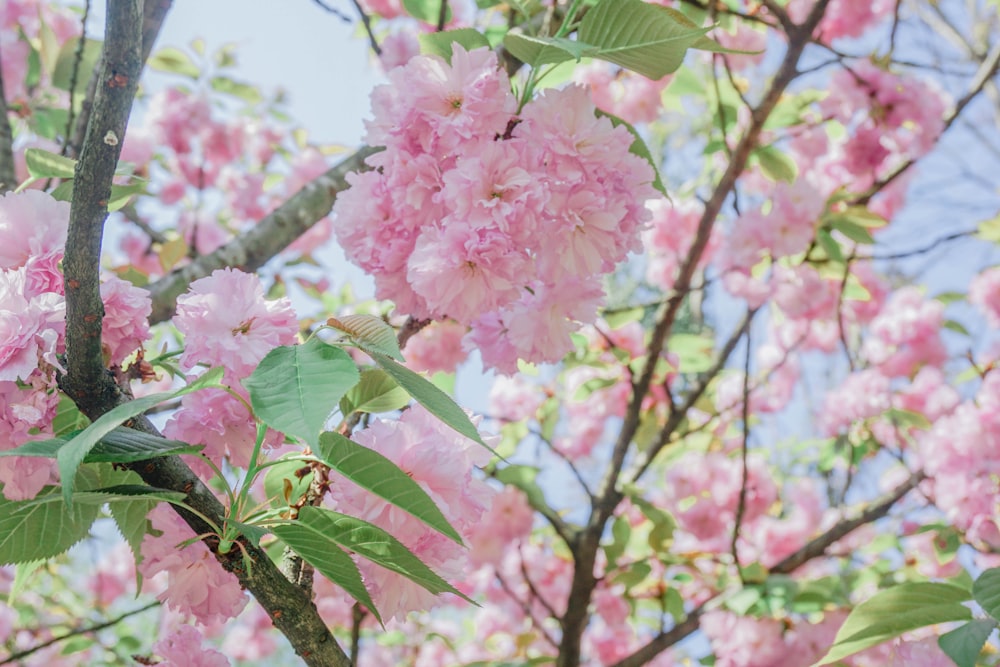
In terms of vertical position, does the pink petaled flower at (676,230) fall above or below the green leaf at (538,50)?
above

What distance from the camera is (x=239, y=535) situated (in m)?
0.67

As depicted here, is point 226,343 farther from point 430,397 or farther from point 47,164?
point 47,164

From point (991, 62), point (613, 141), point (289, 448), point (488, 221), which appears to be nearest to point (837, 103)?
point (991, 62)

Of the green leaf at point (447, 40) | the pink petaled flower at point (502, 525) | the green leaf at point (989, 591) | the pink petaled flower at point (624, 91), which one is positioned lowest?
the green leaf at point (989, 591)

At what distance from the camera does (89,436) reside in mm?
500

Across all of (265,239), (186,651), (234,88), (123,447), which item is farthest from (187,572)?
(234,88)

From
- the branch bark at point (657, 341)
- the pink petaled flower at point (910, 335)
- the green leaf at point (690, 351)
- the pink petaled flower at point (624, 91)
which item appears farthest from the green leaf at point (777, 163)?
the pink petaled flower at point (910, 335)

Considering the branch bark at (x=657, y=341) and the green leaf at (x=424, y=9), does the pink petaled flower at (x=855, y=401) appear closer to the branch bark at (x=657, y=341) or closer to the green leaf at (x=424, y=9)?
the branch bark at (x=657, y=341)

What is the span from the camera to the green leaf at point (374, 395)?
766 mm

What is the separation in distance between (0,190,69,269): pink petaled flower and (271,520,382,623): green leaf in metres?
0.32

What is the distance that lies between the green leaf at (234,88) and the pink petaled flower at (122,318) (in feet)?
7.06

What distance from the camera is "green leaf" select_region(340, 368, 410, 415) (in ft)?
2.51

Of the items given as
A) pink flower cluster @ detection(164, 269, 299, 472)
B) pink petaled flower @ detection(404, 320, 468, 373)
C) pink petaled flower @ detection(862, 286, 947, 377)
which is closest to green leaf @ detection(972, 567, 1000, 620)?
pink flower cluster @ detection(164, 269, 299, 472)

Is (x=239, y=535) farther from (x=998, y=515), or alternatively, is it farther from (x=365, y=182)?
(x=998, y=515)
